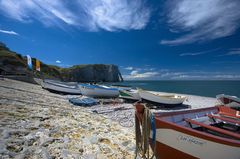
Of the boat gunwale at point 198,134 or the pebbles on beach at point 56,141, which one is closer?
the boat gunwale at point 198,134

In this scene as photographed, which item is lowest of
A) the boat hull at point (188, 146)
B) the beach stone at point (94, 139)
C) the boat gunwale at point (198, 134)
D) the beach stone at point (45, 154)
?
the beach stone at point (94, 139)

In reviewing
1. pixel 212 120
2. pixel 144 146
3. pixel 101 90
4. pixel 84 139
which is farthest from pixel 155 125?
pixel 101 90

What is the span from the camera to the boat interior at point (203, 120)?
409 centimetres

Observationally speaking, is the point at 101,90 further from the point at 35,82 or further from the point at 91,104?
the point at 35,82

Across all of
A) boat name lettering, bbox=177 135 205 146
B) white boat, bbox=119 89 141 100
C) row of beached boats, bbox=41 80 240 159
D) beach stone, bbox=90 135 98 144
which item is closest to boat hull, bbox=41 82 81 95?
white boat, bbox=119 89 141 100

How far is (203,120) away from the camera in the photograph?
498 cm

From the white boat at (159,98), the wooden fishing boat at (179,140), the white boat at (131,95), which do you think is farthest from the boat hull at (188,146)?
the white boat at (131,95)

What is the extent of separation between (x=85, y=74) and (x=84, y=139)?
11080 centimetres

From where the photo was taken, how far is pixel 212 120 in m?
5.23

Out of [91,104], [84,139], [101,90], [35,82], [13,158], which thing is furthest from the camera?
[35,82]

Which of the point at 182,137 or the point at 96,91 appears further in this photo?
the point at 96,91

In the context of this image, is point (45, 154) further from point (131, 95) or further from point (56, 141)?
point (131, 95)

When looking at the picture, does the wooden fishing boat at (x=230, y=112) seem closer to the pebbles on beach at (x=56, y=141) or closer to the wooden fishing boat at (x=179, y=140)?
the wooden fishing boat at (x=179, y=140)

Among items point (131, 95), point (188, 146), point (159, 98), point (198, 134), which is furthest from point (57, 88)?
point (198, 134)
